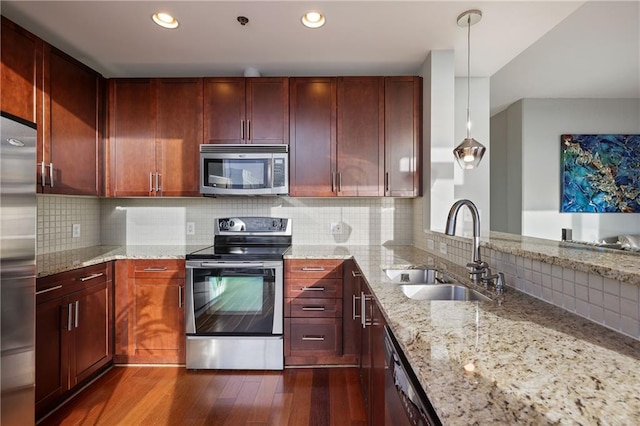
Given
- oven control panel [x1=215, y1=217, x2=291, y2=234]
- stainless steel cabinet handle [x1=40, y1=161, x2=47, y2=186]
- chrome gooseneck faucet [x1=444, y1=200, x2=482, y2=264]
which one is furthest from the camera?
oven control panel [x1=215, y1=217, x2=291, y2=234]

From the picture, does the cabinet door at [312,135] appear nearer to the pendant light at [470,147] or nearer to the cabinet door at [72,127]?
the pendant light at [470,147]

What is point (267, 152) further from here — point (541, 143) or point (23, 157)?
point (541, 143)

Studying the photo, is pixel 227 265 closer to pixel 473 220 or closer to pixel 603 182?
pixel 473 220

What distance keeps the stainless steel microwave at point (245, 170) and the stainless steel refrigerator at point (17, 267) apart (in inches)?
44.9

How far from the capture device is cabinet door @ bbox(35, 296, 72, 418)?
1713mm

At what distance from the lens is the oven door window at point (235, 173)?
8.13ft

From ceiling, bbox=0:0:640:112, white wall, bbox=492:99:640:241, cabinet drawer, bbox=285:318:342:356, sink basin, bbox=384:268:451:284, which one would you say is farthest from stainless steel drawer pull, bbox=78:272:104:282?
white wall, bbox=492:99:640:241

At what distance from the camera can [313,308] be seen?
7.60 ft

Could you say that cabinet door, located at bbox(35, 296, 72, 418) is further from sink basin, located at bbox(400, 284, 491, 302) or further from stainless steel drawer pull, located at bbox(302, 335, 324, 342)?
sink basin, located at bbox(400, 284, 491, 302)

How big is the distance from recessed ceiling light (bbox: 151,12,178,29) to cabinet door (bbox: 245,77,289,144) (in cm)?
69

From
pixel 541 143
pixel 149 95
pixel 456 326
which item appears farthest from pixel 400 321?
pixel 541 143

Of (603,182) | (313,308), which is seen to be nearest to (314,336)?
(313,308)

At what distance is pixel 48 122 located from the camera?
6.57ft

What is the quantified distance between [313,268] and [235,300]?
62 cm
